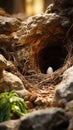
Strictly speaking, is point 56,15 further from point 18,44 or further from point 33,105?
point 33,105

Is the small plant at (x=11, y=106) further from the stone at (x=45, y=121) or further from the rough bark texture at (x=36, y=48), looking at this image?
the stone at (x=45, y=121)

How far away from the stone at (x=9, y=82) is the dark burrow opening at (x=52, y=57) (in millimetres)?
1382

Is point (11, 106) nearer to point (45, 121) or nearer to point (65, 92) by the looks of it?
point (65, 92)

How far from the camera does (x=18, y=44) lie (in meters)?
6.94

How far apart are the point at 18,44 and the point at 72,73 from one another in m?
1.88

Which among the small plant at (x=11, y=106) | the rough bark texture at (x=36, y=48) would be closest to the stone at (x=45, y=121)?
the small plant at (x=11, y=106)

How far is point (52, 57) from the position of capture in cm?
794

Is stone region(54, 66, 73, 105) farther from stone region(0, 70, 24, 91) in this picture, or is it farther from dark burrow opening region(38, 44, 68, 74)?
dark burrow opening region(38, 44, 68, 74)

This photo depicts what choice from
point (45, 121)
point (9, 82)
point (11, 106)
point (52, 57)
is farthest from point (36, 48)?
point (45, 121)

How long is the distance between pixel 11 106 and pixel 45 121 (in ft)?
4.97

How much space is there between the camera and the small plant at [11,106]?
196 inches

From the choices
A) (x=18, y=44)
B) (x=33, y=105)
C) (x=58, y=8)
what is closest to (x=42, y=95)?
(x=33, y=105)

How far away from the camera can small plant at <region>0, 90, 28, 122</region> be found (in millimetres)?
4980

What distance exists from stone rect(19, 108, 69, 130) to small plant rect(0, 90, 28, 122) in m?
1.08
